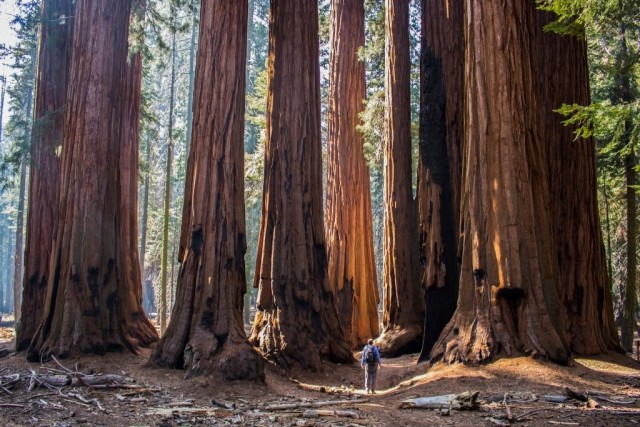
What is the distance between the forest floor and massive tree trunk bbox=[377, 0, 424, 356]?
177 inches

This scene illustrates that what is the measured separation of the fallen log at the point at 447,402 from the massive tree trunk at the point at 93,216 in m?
6.60

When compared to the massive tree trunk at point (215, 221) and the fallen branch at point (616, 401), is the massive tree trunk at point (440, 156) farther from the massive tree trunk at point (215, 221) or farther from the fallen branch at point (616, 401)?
the fallen branch at point (616, 401)

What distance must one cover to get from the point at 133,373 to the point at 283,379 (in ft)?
7.91

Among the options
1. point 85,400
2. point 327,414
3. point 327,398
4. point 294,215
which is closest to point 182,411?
point 85,400

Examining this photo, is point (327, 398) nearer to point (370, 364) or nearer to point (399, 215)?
point (370, 364)

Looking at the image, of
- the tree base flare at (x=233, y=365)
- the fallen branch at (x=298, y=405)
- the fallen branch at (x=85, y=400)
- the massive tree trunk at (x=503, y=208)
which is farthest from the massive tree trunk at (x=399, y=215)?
the fallen branch at (x=85, y=400)

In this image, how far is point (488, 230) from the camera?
9.99 m

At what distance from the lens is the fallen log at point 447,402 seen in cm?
751

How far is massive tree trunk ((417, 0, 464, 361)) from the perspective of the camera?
492 inches

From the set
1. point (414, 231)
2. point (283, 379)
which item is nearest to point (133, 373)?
point (283, 379)

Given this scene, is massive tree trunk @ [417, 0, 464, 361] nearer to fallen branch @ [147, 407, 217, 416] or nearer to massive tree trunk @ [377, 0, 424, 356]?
massive tree trunk @ [377, 0, 424, 356]

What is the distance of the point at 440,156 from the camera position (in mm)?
13008

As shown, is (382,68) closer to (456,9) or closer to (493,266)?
(456,9)

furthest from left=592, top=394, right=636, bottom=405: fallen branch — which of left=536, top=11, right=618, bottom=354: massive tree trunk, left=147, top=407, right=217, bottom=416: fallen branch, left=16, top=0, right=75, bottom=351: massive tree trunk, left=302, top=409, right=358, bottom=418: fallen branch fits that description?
left=16, top=0, right=75, bottom=351: massive tree trunk
